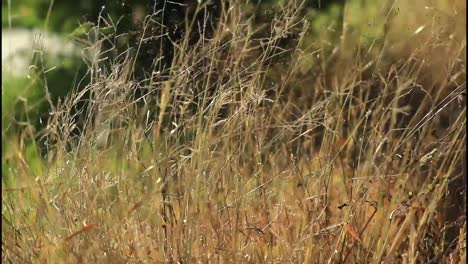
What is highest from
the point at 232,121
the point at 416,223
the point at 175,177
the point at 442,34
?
the point at 442,34

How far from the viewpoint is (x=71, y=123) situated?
212 centimetres

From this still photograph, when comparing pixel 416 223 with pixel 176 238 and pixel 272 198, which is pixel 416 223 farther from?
pixel 176 238

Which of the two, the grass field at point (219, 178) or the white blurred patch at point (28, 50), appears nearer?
the grass field at point (219, 178)

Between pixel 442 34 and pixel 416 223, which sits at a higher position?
pixel 442 34

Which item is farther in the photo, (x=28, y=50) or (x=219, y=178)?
(x=28, y=50)

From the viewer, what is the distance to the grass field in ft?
6.99

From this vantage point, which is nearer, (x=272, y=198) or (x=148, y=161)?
(x=148, y=161)

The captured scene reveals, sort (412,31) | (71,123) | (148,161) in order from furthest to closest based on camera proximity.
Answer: (412,31) → (148,161) → (71,123)

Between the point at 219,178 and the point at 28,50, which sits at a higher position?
the point at 28,50

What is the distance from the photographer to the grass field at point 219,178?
6.99ft

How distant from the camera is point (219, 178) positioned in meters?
2.24

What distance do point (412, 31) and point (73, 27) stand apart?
1.05 m

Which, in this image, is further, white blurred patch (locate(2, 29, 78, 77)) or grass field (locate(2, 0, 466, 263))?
white blurred patch (locate(2, 29, 78, 77))

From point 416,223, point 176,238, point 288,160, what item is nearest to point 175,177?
point 176,238
